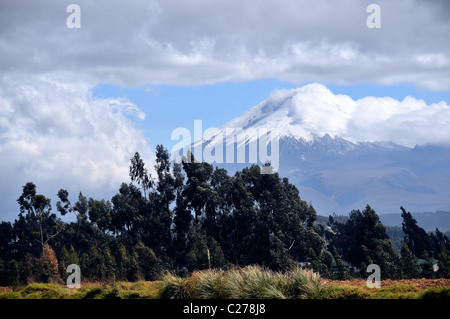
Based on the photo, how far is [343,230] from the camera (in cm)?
7262

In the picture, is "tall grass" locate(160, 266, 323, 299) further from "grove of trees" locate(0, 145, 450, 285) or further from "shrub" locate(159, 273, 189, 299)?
"grove of trees" locate(0, 145, 450, 285)

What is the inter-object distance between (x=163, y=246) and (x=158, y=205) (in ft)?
16.3

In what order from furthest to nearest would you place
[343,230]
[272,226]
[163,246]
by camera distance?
[343,230]
[163,246]
[272,226]

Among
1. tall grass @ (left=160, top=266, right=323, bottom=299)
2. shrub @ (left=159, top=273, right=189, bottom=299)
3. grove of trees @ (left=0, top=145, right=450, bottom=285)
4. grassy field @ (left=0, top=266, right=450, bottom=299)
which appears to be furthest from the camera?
grove of trees @ (left=0, top=145, right=450, bottom=285)

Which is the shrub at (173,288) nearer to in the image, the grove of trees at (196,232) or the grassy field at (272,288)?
the grassy field at (272,288)

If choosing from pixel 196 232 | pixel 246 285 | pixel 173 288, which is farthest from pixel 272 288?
pixel 196 232

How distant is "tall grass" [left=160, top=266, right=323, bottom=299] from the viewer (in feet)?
→ 49.1

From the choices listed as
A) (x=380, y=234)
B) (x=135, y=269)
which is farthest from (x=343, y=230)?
(x=135, y=269)

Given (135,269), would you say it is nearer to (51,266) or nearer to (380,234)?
(51,266)

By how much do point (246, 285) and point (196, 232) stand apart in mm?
35790

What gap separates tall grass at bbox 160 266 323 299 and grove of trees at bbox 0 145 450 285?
24.9m

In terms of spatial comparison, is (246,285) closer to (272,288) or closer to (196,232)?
Result: (272,288)

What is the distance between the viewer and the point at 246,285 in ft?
50.3

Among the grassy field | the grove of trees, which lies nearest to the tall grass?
the grassy field
